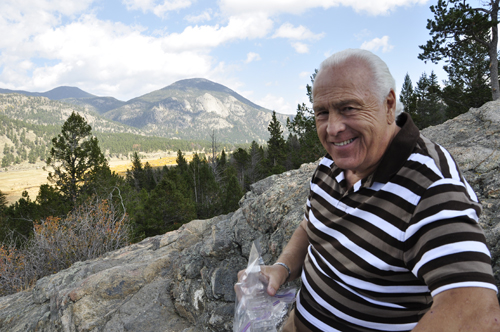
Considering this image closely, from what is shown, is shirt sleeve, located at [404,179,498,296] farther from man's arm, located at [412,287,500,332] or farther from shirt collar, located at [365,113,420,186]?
shirt collar, located at [365,113,420,186]

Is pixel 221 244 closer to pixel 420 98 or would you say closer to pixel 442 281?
pixel 442 281

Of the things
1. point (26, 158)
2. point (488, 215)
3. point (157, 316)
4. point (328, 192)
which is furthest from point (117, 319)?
point (26, 158)

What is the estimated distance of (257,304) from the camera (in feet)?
5.13

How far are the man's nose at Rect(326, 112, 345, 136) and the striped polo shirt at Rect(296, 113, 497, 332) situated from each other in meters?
0.24

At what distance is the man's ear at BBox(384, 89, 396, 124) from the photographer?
1.29 m

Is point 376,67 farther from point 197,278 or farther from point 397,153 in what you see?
point 197,278

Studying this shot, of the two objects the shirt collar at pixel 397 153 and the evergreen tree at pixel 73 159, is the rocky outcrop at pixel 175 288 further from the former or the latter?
the evergreen tree at pixel 73 159

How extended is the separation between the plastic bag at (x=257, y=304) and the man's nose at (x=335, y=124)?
843 mm

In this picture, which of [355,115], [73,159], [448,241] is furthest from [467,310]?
[73,159]

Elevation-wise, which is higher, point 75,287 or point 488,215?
point 488,215

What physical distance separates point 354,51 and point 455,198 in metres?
0.77

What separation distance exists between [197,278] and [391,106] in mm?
2956

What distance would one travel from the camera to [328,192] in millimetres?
1595

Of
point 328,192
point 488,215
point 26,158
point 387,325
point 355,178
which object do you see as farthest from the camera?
point 26,158
